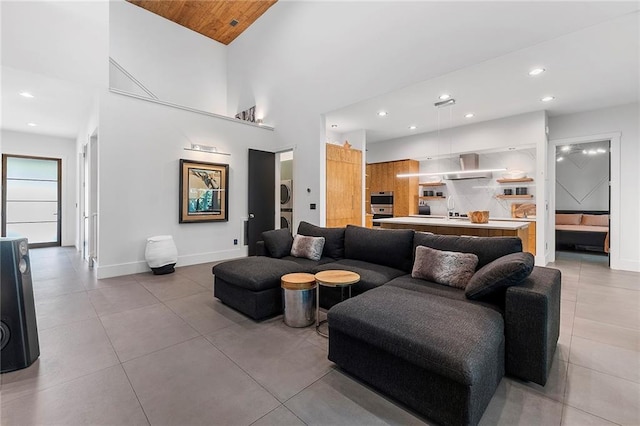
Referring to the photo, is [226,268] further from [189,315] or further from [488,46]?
[488,46]

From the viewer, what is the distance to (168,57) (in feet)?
22.1

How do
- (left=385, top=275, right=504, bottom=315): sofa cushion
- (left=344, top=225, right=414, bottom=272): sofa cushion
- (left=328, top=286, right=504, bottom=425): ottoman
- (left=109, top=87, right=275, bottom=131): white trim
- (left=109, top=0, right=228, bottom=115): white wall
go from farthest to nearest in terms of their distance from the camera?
(left=109, top=0, right=228, bottom=115): white wall → (left=109, top=87, right=275, bottom=131): white trim → (left=344, top=225, right=414, bottom=272): sofa cushion → (left=385, top=275, right=504, bottom=315): sofa cushion → (left=328, top=286, right=504, bottom=425): ottoman

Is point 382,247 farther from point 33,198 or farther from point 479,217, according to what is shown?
point 33,198

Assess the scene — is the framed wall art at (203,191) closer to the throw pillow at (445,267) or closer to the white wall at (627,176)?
the throw pillow at (445,267)

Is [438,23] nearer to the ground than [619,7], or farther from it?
farther from it

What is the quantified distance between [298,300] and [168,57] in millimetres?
7026

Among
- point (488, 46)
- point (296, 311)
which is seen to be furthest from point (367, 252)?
A: point (488, 46)

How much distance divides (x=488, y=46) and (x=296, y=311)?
395cm

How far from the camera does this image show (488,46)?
353 centimetres

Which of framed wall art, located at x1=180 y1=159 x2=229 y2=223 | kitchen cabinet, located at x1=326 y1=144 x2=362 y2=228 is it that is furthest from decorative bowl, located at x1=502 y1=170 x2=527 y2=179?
framed wall art, located at x1=180 y1=159 x2=229 y2=223

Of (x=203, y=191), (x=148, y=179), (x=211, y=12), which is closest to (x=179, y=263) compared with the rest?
(x=203, y=191)

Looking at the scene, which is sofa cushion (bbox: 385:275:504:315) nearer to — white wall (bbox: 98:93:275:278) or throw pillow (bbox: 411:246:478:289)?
throw pillow (bbox: 411:246:478:289)

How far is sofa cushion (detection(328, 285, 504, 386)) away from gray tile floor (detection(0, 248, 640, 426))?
36cm

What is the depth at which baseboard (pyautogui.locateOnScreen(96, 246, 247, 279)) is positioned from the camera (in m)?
4.36
